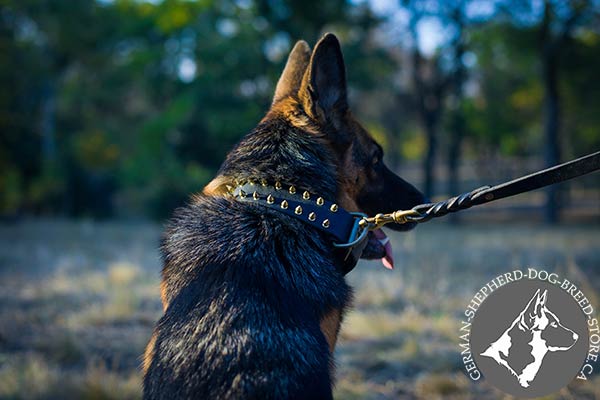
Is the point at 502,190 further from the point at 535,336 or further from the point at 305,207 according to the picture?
the point at 535,336

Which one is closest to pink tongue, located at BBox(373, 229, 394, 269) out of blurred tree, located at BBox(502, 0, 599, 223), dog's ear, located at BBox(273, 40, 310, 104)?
dog's ear, located at BBox(273, 40, 310, 104)

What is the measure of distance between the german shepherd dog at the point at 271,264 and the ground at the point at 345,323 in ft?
4.61

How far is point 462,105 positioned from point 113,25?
17.0 metres

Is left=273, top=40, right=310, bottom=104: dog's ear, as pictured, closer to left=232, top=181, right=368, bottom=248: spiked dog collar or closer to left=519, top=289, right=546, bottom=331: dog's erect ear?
left=232, top=181, right=368, bottom=248: spiked dog collar

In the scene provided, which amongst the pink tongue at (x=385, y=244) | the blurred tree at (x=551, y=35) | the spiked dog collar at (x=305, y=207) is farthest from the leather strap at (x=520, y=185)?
the blurred tree at (x=551, y=35)

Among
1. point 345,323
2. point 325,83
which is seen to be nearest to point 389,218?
point 325,83

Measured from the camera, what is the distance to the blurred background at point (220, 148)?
219 inches

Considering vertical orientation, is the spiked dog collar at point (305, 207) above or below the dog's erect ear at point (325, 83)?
below

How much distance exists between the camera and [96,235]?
1684 cm

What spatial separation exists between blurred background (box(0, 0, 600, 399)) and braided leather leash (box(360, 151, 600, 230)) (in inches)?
93.9

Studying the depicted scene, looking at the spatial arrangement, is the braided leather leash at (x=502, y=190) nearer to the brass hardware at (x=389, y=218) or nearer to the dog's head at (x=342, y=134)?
the brass hardware at (x=389, y=218)

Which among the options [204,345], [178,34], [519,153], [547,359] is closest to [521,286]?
[547,359]

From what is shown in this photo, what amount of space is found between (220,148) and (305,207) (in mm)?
19409

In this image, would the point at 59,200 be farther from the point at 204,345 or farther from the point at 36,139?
the point at 204,345
